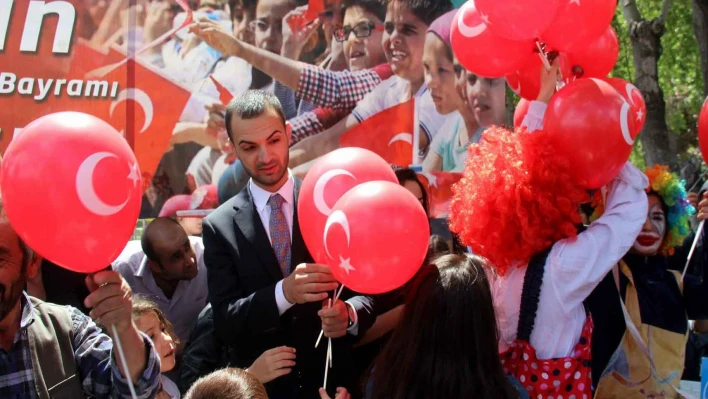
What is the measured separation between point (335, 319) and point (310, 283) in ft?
0.50

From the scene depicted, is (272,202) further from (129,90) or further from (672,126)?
(672,126)

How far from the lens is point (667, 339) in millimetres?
2607

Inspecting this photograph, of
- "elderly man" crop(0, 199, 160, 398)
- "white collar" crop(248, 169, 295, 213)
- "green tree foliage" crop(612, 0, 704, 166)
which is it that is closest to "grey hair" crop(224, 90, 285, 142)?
"white collar" crop(248, 169, 295, 213)

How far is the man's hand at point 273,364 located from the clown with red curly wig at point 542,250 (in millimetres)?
735

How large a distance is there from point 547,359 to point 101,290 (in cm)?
138

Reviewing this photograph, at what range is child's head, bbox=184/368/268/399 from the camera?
1.78 m

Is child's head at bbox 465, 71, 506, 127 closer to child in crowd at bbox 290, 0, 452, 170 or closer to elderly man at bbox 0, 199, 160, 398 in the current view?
child in crowd at bbox 290, 0, 452, 170

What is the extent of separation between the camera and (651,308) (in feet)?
8.68

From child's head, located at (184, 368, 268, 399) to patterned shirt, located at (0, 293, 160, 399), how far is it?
137 millimetres

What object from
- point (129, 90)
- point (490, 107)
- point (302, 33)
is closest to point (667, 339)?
point (490, 107)

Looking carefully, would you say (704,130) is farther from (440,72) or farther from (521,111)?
(440,72)

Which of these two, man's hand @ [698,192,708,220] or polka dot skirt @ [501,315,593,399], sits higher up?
man's hand @ [698,192,708,220]

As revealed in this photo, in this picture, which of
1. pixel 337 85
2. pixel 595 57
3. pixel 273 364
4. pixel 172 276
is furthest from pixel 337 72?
pixel 273 364

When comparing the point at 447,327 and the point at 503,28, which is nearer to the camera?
the point at 447,327
